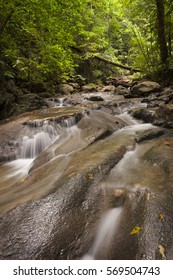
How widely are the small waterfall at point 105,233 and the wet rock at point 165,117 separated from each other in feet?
12.2

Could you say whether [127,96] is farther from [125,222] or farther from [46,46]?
[125,222]

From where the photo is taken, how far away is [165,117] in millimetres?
5707

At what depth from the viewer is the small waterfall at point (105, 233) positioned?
2078 mm

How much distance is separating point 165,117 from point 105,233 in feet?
14.1

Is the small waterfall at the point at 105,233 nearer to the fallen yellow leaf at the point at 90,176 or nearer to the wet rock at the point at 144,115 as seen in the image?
the fallen yellow leaf at the point at 90,176

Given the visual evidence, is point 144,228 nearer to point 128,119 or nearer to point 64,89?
point 128,119

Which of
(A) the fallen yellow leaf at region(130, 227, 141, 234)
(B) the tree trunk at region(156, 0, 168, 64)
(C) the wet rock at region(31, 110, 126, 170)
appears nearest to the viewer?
(A) the fallen yellow leaf at region(130, 227, 141, 234)

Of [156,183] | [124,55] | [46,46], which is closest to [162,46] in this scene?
[46,46]

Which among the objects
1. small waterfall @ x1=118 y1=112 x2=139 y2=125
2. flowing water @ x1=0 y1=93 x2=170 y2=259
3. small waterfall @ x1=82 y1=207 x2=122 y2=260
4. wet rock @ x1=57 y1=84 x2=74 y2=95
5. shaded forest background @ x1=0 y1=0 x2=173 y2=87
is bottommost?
small waterfall @ x1=82 y1=207 x2=122 y2=260

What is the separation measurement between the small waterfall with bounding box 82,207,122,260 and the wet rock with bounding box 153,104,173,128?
3.71m

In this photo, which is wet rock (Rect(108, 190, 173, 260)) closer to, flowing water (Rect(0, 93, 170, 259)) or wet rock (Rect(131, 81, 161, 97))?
flowing water (Rect(0, 93, 170, 259))

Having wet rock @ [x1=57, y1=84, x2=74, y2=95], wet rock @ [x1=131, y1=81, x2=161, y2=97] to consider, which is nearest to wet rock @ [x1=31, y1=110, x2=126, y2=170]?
wet rock @ [x1=131, y1=81, x2=161, y2=97]

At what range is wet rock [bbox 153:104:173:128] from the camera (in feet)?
18.0

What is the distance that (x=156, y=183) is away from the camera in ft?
9.30
